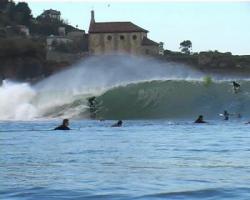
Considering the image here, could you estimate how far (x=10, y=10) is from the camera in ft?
584

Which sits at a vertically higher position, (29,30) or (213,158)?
(29,30)

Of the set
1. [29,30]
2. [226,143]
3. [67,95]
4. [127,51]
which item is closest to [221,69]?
[127,51]

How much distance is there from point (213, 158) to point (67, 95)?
136ft

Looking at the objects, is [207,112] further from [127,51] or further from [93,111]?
[127,51]

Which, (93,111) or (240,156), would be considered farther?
(93,111)

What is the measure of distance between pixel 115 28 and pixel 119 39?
91.1 inches

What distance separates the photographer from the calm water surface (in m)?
12.7

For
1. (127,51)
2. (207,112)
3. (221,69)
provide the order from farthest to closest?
(127,51) → (221,69) → (207,112)

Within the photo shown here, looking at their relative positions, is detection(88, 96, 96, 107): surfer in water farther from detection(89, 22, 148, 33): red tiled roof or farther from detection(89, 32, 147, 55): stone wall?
detection(89, 22, 148, 33): red tiled roof

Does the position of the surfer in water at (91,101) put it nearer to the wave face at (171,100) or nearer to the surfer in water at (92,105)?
the surfer in water at (92,105)

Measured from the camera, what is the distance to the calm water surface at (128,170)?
1270 centimetres

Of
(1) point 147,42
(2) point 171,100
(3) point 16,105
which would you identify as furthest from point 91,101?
(1) point 147,42

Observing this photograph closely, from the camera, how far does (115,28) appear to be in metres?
146

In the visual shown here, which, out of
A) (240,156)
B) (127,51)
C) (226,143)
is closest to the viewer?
(240,156)
